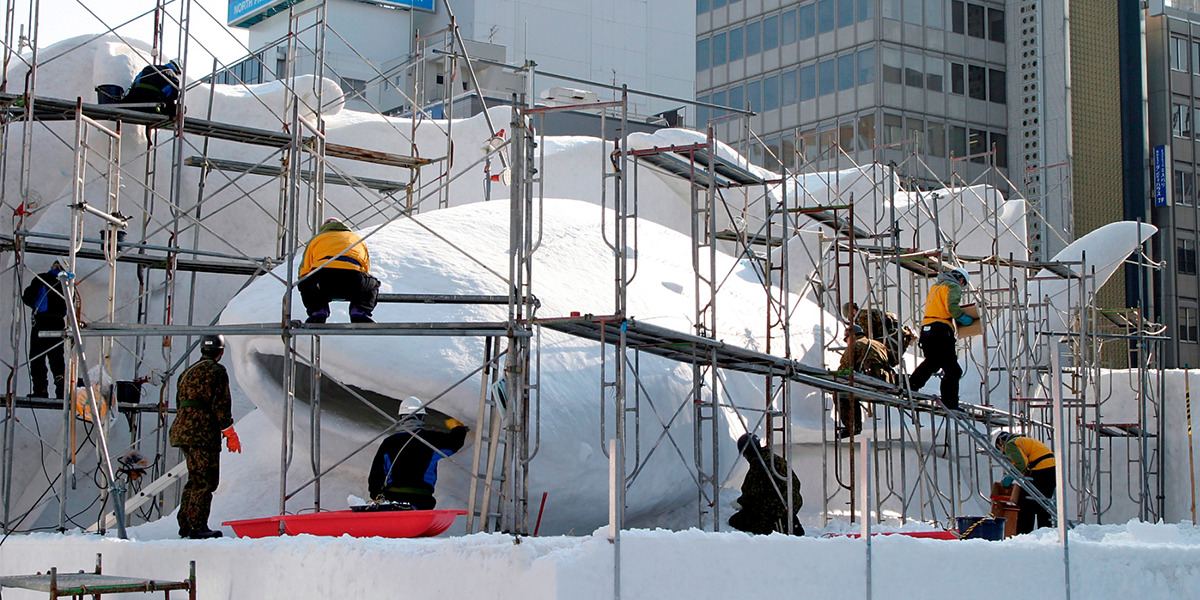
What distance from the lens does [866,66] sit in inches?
1928

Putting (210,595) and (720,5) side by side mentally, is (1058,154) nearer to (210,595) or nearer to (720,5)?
(720,5)

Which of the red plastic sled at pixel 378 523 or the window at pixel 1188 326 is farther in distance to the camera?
the window at pixel 1188 326

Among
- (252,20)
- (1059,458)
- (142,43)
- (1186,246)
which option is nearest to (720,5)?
(1186,246)

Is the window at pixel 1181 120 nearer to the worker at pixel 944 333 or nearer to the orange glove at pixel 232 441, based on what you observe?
the worker at pixel 944 333

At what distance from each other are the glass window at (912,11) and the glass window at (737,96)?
7411 mm

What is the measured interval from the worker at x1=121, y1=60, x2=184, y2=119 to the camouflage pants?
22.6ft

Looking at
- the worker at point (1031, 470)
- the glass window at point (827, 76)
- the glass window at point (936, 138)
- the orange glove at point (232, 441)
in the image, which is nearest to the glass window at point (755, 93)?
the glass window at point (827, 76)

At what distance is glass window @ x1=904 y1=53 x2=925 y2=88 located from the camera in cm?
4909

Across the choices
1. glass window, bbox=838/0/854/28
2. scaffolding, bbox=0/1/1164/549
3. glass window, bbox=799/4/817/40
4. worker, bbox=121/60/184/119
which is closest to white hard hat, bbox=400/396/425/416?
scaffolding, bbox=0/1/1164/549

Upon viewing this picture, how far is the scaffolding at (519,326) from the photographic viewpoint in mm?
11320

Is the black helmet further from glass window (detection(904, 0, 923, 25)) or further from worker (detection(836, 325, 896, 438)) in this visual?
glass window (detection(904, 0, 923, 25))

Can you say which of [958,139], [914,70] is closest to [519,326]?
[914,70]

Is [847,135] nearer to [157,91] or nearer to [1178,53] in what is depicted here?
[1178,53]

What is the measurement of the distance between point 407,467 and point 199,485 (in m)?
1.72
